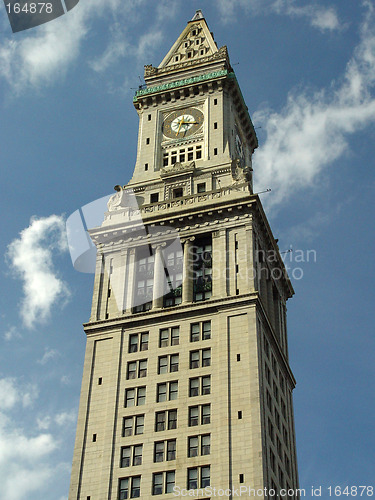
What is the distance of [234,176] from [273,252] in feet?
32.2

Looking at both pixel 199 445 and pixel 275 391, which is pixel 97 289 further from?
pixel 199 445

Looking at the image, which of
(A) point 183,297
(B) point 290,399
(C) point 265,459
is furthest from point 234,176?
(C) point 265,459

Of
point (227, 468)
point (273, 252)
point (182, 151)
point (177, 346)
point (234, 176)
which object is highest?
point (182, 151)

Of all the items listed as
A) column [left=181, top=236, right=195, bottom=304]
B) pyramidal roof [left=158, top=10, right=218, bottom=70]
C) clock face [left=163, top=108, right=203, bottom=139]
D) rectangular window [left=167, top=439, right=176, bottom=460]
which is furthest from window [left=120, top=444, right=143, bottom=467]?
pyramidal roof [left=158, top=10, right=218, bottom=70]

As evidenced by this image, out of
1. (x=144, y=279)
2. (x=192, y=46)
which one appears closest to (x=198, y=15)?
(x=192, y=46)

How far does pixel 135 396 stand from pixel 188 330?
27.8ft

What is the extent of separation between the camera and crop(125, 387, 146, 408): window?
8438cm

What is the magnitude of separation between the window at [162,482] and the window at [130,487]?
1.46 meters

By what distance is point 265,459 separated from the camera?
253 feet

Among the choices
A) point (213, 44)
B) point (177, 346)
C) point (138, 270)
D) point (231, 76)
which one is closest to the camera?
point (177, 346)

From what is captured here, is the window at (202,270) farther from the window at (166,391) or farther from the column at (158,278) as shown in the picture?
the window at (166,391)

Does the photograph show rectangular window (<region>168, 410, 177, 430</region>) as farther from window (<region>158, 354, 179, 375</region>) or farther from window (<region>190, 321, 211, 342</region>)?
window (<region>190, 321, 211, 342</region>)

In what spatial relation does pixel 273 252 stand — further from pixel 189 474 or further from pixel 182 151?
pixel 189 474

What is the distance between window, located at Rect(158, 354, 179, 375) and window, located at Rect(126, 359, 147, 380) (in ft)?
5.26
